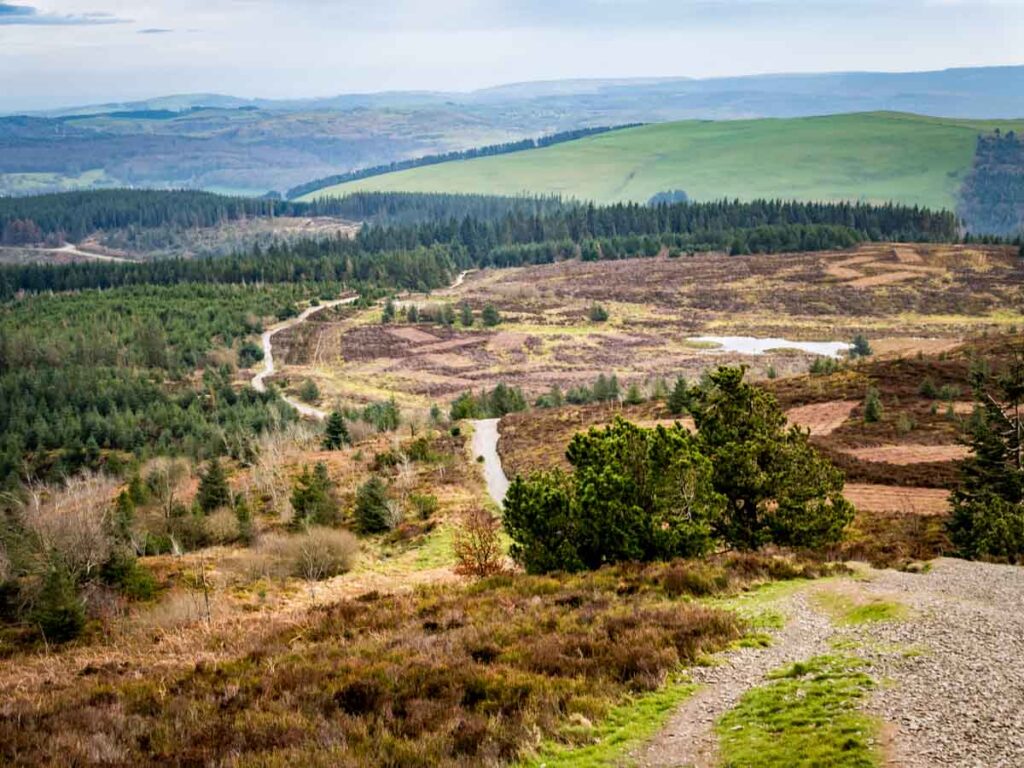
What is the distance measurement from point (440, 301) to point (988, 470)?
145 meters

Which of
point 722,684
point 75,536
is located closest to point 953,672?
point 722,684

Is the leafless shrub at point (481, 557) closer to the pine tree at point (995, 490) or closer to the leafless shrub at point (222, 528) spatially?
the pine tree at point (995, 490)

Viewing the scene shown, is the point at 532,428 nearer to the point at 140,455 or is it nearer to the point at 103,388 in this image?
the point at 140,455

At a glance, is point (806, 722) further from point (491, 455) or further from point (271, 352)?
point (271, 352)

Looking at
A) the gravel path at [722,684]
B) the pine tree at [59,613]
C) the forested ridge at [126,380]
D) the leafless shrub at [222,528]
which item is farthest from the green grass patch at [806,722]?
the forested ridge at [126,380]

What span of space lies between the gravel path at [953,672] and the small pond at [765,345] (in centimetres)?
10014

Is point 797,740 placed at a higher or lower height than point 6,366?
higher

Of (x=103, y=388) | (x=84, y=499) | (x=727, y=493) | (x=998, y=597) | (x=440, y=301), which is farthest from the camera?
(x=440, y=301)

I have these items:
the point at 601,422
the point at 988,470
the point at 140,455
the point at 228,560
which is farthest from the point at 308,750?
the point at 140,455

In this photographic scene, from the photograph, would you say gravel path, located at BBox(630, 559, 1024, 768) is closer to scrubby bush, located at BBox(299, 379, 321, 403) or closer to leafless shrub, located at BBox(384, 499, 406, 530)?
leafless shrub, located at BBox(384, 499, 406, 530)

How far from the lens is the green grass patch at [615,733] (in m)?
14.0

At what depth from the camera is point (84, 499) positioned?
224ft

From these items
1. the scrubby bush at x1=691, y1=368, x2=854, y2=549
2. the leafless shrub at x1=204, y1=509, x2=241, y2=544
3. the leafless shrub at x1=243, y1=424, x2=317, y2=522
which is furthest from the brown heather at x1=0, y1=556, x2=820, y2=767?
the leafless shrub at x1=243, y1=424, x2=317, y2=522

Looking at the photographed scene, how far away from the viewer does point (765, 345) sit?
12556cm
